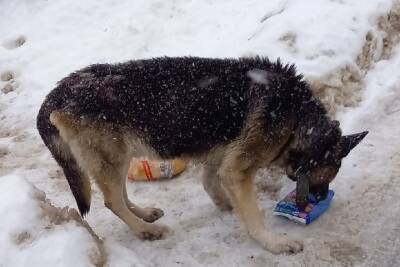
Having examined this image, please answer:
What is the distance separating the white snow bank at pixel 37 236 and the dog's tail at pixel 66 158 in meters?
0.21

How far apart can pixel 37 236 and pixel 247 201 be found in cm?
170

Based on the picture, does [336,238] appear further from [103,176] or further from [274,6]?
[274,6]

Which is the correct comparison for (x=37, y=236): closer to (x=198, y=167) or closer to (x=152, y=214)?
(x=152, y=214)

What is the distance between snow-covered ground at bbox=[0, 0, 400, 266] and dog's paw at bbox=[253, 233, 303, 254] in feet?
0.23

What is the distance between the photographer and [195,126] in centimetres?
420

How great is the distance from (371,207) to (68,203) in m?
2.96

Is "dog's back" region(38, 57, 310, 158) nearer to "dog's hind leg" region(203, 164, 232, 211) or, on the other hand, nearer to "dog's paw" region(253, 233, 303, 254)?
"dog's hind leg" region(203, 164, 232, 211)

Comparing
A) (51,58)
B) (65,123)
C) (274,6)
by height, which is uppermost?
(65,123)

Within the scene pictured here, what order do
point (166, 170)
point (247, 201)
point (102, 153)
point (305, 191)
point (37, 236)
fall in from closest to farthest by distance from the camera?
point (37, 236) < point (102, 153) < point (247, 201) < point (305, 191) < point (166, 170)

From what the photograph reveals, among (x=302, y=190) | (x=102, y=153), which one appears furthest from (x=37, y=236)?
(x=302, y=190)

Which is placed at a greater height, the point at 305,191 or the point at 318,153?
the point at 318,153

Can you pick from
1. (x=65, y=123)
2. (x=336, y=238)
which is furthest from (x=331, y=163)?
(x=65, y=123)

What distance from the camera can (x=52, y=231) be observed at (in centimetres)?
386

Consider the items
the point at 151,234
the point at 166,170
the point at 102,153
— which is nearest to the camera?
the point at 102,153
